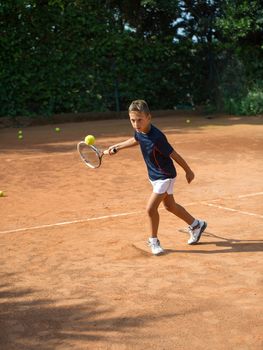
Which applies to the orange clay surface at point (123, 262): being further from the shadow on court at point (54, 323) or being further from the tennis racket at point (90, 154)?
the tennis racket at point (90, 154)

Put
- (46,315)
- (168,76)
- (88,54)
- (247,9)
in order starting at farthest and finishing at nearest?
(168,76) < (88,54) < (247,9) < (46,315)

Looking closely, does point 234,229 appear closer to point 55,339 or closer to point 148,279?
point 148,279

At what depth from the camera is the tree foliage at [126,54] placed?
2156cm

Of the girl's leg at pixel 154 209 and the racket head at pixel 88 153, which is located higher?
the racket head at pixel 88 153

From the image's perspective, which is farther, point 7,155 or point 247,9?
point 247,9

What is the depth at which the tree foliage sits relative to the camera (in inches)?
849

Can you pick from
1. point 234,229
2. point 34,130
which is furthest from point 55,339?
point 34,130

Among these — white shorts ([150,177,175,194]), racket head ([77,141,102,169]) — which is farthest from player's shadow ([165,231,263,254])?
racket head ([77,141,102,169])

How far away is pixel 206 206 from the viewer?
759 cm

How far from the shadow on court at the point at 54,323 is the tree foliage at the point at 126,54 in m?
17.8

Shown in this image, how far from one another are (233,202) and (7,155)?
6.43 metres

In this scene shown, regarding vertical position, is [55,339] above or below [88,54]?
below

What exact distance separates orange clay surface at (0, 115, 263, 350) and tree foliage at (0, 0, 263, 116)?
11250mm

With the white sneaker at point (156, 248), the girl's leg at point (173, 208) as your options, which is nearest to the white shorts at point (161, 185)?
the girl's leg at point (173, 208)
